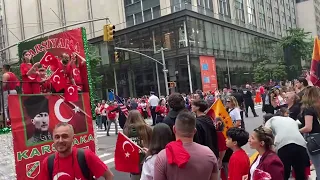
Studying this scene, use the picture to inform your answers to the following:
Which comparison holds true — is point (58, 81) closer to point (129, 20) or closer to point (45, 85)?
point (45, 85)

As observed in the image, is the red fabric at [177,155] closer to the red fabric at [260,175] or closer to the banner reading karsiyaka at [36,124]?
the red fabric at [260,175]

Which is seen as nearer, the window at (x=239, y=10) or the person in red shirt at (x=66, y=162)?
the person in red shirt at (x=66, y=162)

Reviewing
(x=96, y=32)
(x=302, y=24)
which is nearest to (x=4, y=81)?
(x=96, y=32)

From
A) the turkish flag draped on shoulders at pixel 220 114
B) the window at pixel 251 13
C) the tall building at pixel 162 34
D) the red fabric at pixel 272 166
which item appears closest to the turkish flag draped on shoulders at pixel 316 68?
the turkish flag draped on shoulders at pixel 220 114

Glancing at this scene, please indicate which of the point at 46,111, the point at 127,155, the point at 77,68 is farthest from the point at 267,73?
the point at 127,155

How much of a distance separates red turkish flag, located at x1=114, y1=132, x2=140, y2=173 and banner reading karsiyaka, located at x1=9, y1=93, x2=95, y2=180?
1430 millimetres

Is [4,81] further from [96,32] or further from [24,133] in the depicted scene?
[96,32]

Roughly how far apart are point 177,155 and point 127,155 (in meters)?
2.09

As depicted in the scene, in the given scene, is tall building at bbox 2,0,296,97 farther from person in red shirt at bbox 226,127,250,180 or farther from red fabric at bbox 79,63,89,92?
person in red shirt at bbox 226,127,250,180

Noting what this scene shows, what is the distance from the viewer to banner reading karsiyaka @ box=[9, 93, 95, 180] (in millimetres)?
5141

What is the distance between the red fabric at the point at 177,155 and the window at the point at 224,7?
4534 centimetres

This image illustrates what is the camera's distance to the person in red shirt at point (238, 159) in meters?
3.89

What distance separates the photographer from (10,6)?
60.2 m

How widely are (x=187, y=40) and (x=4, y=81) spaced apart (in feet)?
109
